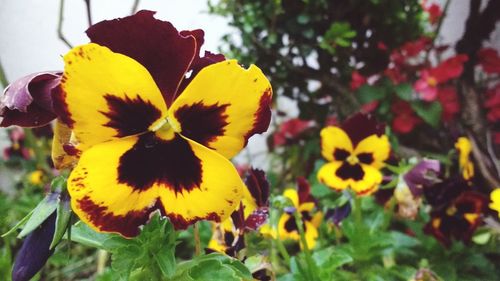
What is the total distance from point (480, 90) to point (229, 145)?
112cm

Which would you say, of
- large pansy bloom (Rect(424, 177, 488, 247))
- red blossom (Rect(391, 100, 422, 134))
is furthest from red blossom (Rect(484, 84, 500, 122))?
large pansy bloom (Rect(424, 177, 488, 247))

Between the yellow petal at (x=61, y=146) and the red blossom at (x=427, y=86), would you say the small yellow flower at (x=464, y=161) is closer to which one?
the red blossom at (x=427, y=86)

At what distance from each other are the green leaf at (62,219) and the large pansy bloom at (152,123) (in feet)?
0.16

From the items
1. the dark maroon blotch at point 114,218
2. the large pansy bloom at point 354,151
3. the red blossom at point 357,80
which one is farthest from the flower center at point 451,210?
the dark maroon blotch at point 114,218

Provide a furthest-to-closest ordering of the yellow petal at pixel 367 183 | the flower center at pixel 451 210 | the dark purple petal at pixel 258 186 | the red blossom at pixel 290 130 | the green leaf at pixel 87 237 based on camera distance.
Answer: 1. the red blossom at pixel 290 130
2. the flower center at pixel 451 210
3. the yellow petal at pixel 367 183
4. the dark purple petal at pixel 258 186
5. the green leaf at pixel 87 237

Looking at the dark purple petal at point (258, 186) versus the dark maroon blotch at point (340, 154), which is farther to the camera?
the dark maroon blotch at point (340, 154)

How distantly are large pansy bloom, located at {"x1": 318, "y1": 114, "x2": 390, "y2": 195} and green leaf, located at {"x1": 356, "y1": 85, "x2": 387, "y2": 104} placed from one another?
0.41 meters

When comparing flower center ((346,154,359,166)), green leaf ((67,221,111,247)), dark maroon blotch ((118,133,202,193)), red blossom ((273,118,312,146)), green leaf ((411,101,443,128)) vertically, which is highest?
dark maroon blotch ((118,133,202,193))

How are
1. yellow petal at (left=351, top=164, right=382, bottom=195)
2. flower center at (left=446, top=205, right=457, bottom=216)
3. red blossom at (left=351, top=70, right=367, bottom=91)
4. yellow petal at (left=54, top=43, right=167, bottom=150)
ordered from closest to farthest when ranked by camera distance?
yellow petal at (left=54, top=43, right=167, bottom=150) < yellow petal at (left=351, top=164, right=382, bottom=195) < flower center at (left=446, top=205, right=457, bottom=216) < red blossom at (left=351, top=70, right=367, bottom=91)

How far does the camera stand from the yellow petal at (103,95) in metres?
0.30

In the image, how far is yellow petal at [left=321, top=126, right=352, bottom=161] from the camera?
2.40 ft

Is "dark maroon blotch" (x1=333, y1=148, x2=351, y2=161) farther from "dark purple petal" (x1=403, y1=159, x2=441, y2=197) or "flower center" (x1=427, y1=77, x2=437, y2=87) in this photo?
"flower center" (x1=427, y1=77, x2=437, y2=87)

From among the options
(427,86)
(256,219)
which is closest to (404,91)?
(427,86)

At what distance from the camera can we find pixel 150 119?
13.9 inches
